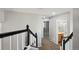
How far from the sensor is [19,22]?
1.21m

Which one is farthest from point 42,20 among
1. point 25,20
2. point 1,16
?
point 1,16

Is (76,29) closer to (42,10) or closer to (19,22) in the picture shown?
(42,10)

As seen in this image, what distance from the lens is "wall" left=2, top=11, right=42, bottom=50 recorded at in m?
1.17

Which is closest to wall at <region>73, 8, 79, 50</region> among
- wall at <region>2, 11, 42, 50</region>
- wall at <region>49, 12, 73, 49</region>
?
wall at <region>49, 12, 73, 49</region>

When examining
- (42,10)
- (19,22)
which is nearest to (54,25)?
(42,10)

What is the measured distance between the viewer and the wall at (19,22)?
1.17 meters

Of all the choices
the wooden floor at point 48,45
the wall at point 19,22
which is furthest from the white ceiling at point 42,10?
the wooden floor at point 48,45

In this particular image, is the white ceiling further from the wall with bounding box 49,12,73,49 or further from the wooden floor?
the wooden floor
